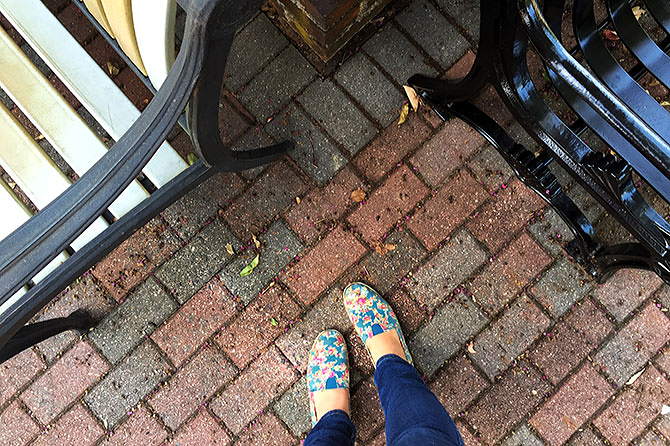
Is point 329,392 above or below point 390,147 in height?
below

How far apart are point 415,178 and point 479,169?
0.26 m

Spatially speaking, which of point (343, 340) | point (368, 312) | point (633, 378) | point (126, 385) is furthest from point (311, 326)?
point (633, 378)

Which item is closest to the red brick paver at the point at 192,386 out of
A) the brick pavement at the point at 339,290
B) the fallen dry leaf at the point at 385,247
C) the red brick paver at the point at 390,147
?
the brick pavement at the point at 339,290

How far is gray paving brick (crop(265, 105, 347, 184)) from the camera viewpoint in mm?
2402

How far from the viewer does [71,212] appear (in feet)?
4.12

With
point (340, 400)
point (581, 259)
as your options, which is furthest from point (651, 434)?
point (340, 400)

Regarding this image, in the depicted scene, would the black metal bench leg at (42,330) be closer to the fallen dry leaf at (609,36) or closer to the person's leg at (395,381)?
the person's leg at (395,381)

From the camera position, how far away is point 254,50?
242 centimetres

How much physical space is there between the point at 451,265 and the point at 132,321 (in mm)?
1291

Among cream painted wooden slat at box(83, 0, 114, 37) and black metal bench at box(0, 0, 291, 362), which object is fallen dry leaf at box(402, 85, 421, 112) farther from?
cream painted wooden slat at box(83, 0, 114, 37)

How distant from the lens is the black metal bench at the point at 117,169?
1113mm

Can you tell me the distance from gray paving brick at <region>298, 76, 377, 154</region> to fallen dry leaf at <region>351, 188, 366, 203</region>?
16 centimetres

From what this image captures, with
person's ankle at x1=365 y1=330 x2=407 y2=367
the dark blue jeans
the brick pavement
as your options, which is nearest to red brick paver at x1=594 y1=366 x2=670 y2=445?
the brick pavement

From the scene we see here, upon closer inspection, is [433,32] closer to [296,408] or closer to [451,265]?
[451,265]
